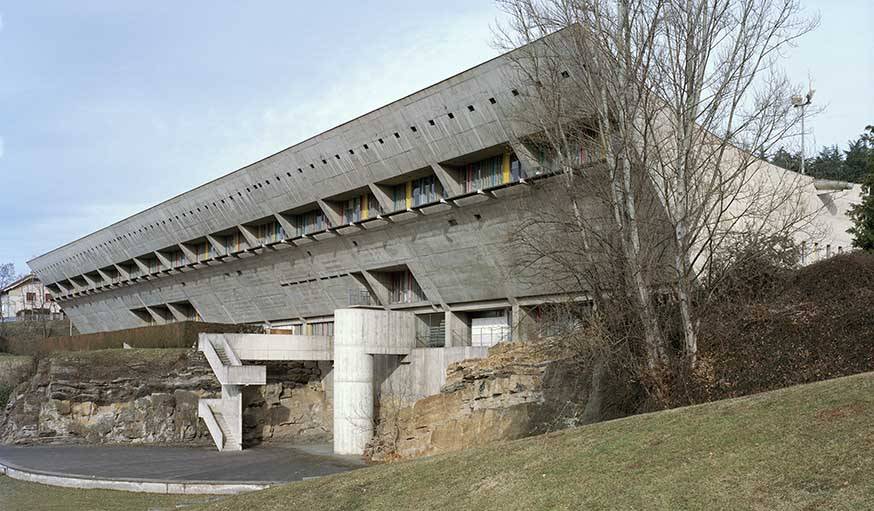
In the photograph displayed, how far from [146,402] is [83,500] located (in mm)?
17865

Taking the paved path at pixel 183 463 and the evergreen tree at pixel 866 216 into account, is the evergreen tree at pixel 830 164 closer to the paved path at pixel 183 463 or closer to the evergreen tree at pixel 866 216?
the evergreen tree at pixel 866 216

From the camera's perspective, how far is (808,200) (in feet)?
90.8

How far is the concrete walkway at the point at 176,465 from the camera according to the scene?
21531 mm

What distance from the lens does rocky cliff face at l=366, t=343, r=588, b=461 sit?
2069 cm

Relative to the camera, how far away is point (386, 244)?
103ft

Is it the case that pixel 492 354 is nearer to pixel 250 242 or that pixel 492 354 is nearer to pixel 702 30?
Result: pixel 702 30

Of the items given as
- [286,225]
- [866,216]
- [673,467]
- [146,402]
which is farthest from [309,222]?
[673,467]

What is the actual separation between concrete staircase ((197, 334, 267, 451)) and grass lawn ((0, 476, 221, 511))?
9134 millimetres

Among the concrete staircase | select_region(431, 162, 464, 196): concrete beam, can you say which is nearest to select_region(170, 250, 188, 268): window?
the concrete staircase

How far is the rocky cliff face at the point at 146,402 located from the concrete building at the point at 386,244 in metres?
2.75

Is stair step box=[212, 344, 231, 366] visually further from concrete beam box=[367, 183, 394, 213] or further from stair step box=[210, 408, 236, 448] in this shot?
concrete beam box=[367, 183, 394, 213]

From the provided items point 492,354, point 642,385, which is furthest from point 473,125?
point 642,385

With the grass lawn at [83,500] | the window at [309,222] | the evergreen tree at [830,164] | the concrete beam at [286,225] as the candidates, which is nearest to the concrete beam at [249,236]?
the window at [309,222]

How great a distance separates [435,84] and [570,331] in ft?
32.5
